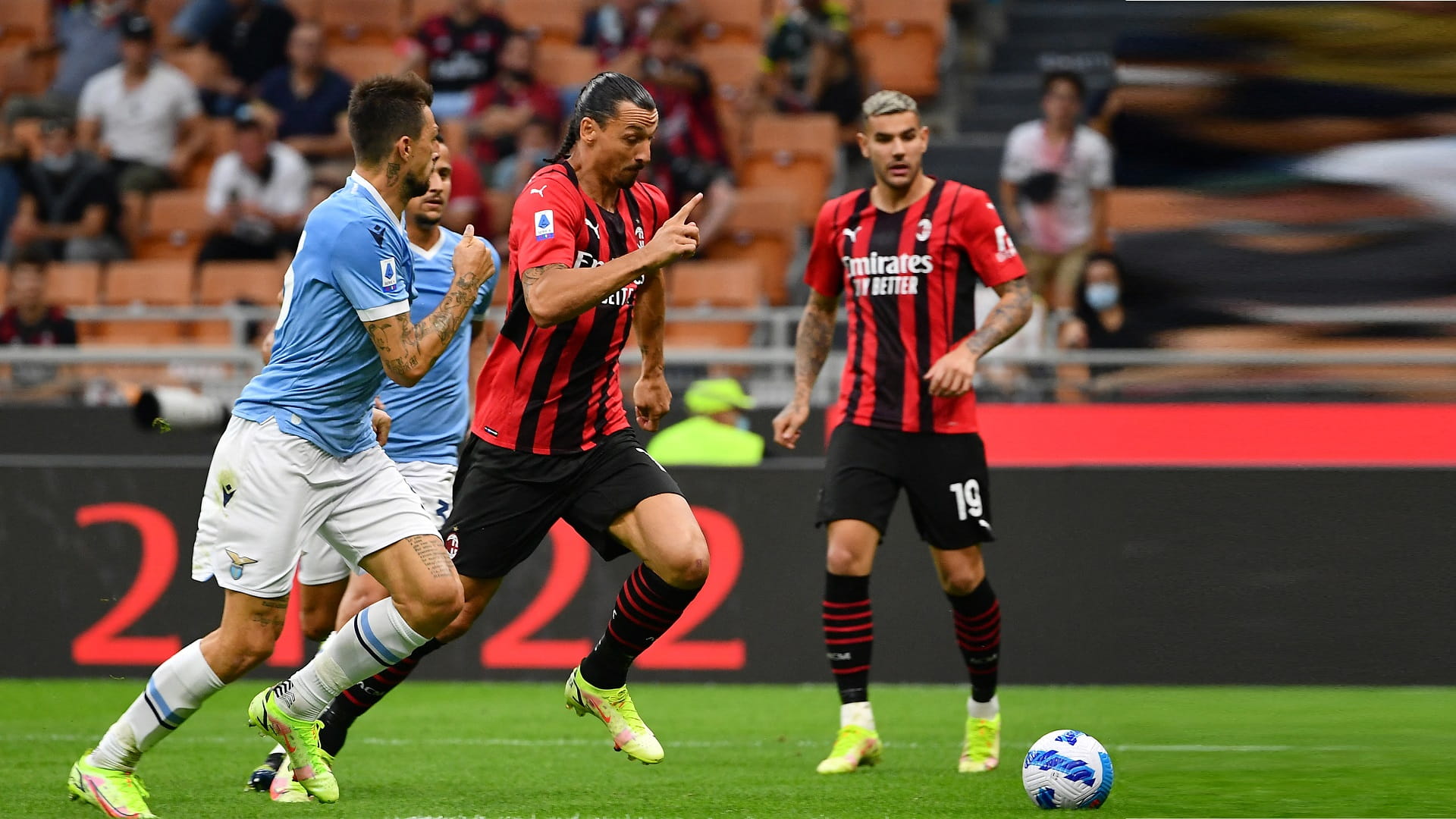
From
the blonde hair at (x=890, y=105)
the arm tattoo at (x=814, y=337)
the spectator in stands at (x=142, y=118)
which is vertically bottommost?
the arm tattoo at (x=814, y=337)

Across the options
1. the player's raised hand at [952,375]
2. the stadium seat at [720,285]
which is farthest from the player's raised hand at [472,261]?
the stadium seat at [720,285]

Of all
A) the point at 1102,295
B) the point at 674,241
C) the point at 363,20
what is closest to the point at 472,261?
the point at 674,241

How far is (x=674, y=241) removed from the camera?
5.60 m

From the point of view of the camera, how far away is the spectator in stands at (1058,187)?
510 inches

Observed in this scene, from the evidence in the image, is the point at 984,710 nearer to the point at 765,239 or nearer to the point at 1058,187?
the point at 1058,187

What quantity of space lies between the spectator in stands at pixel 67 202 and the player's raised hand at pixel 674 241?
10.5 metres

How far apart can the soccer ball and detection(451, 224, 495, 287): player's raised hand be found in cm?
236

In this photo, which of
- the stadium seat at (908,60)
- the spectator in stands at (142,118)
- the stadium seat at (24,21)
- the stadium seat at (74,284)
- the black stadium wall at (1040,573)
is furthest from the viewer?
the stadium seat at (24,21)

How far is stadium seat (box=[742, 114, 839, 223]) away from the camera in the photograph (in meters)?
14.6

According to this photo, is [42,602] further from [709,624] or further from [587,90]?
[587,90]

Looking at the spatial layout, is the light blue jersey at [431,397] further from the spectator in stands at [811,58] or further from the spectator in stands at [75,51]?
the spectator in stands at [75,51]

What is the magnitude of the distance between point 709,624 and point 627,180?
4.44m

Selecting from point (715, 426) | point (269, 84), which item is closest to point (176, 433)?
point (715, 426)

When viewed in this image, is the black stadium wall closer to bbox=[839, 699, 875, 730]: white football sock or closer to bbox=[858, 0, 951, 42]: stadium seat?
bbox=[839, 699, 875, 730]: white football sock
